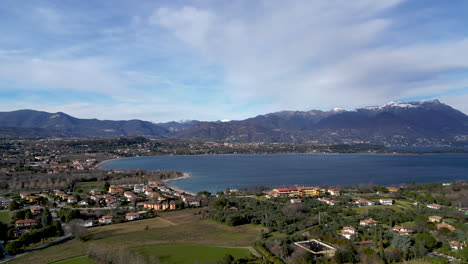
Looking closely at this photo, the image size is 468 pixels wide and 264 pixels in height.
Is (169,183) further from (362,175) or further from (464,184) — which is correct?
(464,184)

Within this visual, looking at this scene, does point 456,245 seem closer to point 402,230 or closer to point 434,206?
point 402,230

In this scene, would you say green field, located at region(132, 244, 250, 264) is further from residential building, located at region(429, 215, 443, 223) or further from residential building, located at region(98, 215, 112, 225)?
residential building, located at region(429, 215, 443, 223)

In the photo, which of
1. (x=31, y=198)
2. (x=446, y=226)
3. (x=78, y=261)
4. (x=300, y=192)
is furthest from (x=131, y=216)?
(x=446, y=226)

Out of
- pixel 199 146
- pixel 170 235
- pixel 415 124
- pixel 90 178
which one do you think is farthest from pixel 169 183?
pixel 415 124

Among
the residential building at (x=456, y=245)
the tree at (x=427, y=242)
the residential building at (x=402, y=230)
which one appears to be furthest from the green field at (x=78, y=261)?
the residential building at (x=456, y=245)

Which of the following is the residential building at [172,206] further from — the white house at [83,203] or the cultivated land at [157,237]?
the white house at [83,203]
